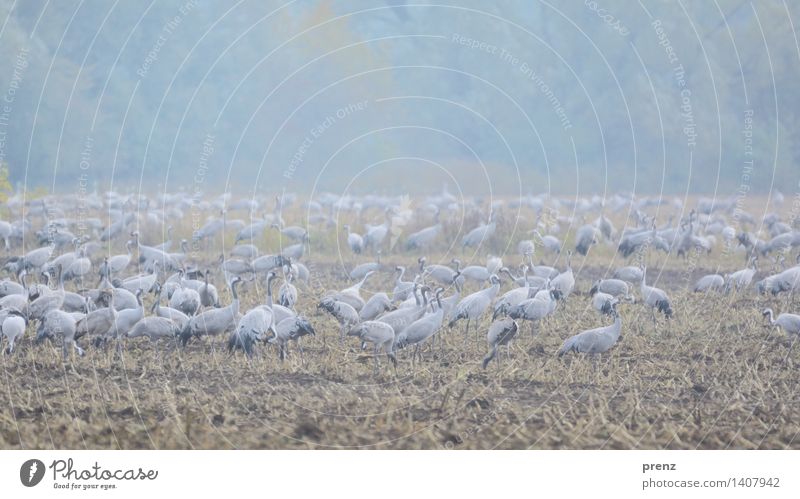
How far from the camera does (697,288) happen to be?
14984 millimetres

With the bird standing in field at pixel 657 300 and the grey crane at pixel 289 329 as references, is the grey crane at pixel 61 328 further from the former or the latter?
the bird standing in field at pixel 657 300

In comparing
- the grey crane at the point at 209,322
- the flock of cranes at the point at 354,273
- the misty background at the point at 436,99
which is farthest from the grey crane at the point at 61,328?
the misty background at the point at 436,99

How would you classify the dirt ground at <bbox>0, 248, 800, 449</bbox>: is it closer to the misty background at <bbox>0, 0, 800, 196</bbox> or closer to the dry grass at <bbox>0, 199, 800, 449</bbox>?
the dry grass at <bbox>0, 199, 800, 449</bbox>

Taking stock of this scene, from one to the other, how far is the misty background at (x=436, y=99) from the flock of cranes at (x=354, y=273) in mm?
2887

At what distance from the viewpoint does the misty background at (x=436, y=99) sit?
29.1 meters

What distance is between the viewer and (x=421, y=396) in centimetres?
980

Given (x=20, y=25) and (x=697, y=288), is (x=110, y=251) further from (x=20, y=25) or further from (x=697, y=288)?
(x=697, y=288)

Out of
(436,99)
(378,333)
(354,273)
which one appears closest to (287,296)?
(378,333)

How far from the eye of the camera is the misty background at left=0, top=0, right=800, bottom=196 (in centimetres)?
2906
